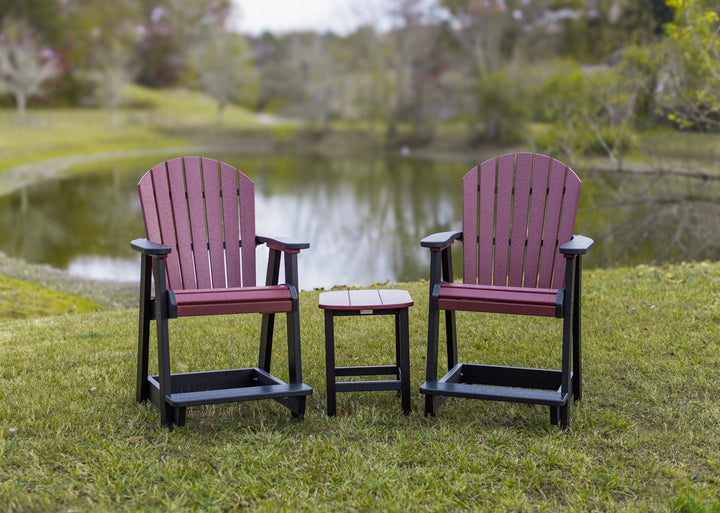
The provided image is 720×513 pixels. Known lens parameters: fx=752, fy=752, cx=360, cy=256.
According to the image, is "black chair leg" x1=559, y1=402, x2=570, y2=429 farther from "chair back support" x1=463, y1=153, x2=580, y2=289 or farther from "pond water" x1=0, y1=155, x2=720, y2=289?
"pond water" x1=0, y1=155, x2=720, y2=289

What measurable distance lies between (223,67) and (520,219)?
44.1 metres

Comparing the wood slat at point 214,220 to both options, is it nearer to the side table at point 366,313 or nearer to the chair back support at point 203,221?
the chair back support at point 203,221

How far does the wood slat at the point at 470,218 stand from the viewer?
3.47m

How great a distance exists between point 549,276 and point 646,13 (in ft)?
75.4

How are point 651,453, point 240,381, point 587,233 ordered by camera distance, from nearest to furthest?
1. point 651,453
2. point 240,381
3. point 587,233

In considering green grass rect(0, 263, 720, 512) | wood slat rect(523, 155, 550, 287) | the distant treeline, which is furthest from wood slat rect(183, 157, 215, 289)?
the distant treeline

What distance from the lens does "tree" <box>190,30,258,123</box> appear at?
147 ft

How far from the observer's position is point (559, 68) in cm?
2723

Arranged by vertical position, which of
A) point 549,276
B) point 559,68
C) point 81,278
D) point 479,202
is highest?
point 559,68

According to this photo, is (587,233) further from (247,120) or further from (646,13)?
(247,120)

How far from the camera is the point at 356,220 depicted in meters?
15.0

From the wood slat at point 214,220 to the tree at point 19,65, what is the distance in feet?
122

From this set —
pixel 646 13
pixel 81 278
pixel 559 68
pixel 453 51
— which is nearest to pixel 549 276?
pixel 81 278

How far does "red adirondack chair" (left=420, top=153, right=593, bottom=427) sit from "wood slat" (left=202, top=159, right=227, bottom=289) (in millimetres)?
963
